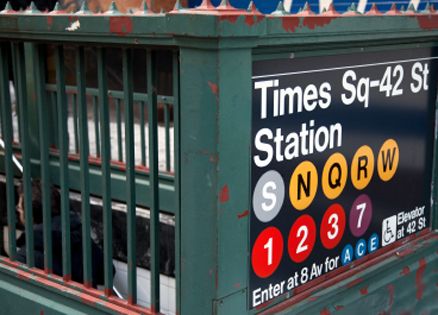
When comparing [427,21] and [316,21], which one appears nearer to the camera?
[316,21]

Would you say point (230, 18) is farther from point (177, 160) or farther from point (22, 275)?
point (22, 275)

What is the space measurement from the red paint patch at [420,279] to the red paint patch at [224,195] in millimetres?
1370

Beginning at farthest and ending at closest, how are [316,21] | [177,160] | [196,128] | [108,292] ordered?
[108,292] < [316,21] < [177,160] < [196,128]

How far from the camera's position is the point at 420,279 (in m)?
3.12

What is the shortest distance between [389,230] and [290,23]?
1163 millimetres

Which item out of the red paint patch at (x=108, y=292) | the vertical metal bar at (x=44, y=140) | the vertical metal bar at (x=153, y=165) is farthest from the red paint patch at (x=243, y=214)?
the vertical metal bar at (x=44, y=140)

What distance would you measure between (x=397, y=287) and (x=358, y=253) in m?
0.33

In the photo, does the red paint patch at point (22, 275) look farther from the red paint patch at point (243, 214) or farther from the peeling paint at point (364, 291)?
the peeling paint at point (364, 291)

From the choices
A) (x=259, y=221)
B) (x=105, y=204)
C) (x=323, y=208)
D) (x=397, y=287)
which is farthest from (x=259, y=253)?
(x=397, y=287)

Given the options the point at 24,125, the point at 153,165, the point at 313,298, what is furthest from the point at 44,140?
the point at 313,298

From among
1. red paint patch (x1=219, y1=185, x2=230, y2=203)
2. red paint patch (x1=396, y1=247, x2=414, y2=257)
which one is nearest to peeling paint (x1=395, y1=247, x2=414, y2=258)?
red paint patch (x1=396, y1=247, x2=414, y2=257)

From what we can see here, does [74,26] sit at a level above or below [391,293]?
above

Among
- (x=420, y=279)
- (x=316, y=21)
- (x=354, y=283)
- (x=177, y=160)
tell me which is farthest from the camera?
(x=420, y=279)

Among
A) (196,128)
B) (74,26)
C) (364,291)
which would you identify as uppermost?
(74,26)
